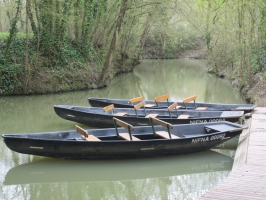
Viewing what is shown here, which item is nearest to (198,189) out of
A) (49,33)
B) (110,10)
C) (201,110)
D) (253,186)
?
(253,186)

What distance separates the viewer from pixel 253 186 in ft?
18.5

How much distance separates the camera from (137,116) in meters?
10.9

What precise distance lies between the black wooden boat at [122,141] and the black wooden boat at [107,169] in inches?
6.6

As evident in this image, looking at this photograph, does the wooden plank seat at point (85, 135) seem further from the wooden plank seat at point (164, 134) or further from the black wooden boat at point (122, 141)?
the wooden plank seat at point (164, 134)

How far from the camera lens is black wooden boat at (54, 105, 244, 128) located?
33.6 ft

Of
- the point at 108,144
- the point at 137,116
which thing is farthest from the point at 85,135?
the point at 137,116

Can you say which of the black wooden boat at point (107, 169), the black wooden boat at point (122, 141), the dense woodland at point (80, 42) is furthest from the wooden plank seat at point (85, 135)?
the dense woodland at point (80, 42)

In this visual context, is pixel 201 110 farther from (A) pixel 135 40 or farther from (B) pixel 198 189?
(A) pixel 135 40

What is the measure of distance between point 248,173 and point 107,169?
303 centimetres

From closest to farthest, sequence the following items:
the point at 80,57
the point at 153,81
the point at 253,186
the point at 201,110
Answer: the point at 253,186 → the point at 201,110 → the point at 80,57 → the point at 153,81

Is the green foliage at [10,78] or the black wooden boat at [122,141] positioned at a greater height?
the green foliage at [10,78]

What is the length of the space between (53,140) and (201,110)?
213 inches

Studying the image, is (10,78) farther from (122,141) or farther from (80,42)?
(122,141)

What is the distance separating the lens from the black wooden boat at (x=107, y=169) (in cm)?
757
